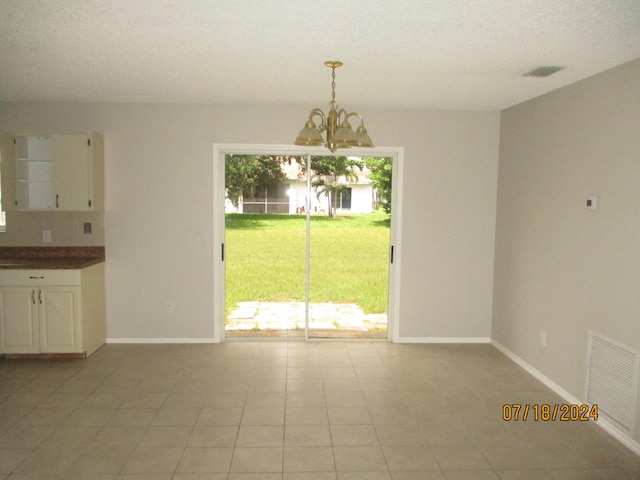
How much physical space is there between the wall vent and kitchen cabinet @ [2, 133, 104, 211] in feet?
14.2

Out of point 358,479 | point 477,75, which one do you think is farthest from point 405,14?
point 358,479

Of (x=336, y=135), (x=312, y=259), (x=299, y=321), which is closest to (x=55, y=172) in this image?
(x=312, y=259)

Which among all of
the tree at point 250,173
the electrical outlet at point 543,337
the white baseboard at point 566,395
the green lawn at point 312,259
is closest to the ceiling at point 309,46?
the tree at point 250,173

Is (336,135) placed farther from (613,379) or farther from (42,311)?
(42,311)

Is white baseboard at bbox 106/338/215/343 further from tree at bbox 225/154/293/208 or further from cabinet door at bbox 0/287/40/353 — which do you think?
tree at bbox 225/154/293/208

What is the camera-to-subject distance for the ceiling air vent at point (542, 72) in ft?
10.5

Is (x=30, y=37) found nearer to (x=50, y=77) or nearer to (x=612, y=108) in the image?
(x=50, y=77)

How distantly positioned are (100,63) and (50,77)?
680mm

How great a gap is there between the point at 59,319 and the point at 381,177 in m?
3.34

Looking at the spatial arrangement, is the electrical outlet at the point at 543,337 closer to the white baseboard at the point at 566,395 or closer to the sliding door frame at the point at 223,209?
the white baseboard at the point at 566,395

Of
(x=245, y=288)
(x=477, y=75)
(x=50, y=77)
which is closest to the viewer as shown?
(x=477, y=75)

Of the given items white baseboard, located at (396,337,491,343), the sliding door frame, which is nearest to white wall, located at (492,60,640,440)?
white baseboard, located at (396,337,491,343)

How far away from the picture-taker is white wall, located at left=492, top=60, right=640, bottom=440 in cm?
300

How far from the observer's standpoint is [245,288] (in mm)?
5859
